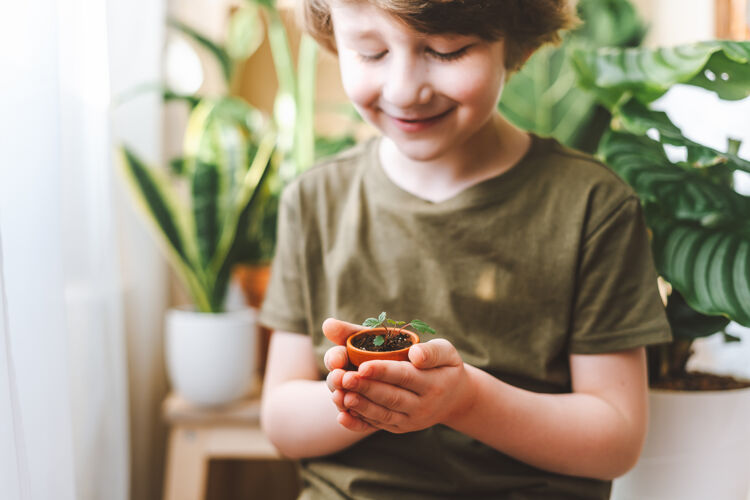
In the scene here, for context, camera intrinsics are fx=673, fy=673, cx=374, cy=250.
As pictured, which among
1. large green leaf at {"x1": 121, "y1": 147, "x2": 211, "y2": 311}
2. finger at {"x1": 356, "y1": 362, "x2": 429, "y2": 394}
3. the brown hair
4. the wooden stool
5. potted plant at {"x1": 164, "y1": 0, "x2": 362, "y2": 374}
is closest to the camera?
finger at {"x1": 356, "y1": 362, "x2": 429, "y2": 394}

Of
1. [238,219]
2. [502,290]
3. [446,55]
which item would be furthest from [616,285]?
[238,219]

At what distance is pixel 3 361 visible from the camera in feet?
2.20

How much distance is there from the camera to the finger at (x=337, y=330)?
625 mm

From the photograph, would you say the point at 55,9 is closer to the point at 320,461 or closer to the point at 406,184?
the point at 406,184

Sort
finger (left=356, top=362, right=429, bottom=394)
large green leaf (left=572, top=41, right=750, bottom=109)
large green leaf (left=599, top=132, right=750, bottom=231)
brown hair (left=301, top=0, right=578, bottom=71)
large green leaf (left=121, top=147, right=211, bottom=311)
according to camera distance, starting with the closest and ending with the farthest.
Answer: finger (left=356, top=362, right=429, bottom=394)
brown hair (left=301, top=0, right=578, bottom=71)
large green leaf (left=572, top=41, right=750, bottom=109)
large green leaf (left=599, top=132, right=750, bottom=231)
large green leaf (left=121, top=147, right=211, bottom=311)

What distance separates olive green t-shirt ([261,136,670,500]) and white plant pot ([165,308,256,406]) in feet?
1.60

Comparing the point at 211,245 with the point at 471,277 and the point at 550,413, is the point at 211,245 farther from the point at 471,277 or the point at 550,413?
the point at 550,413

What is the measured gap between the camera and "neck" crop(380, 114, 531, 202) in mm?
897

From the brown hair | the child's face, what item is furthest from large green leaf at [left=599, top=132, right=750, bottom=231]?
the child's face

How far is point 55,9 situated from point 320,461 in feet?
2.18

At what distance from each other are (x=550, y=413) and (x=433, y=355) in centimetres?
26

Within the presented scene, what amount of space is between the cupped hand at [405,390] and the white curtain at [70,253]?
356 millimetres

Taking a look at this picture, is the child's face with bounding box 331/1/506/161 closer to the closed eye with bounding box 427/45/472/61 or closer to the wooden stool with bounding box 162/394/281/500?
the closed eye with bounding box 427/45/472/61

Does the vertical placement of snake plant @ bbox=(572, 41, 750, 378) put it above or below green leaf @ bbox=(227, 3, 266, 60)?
below
